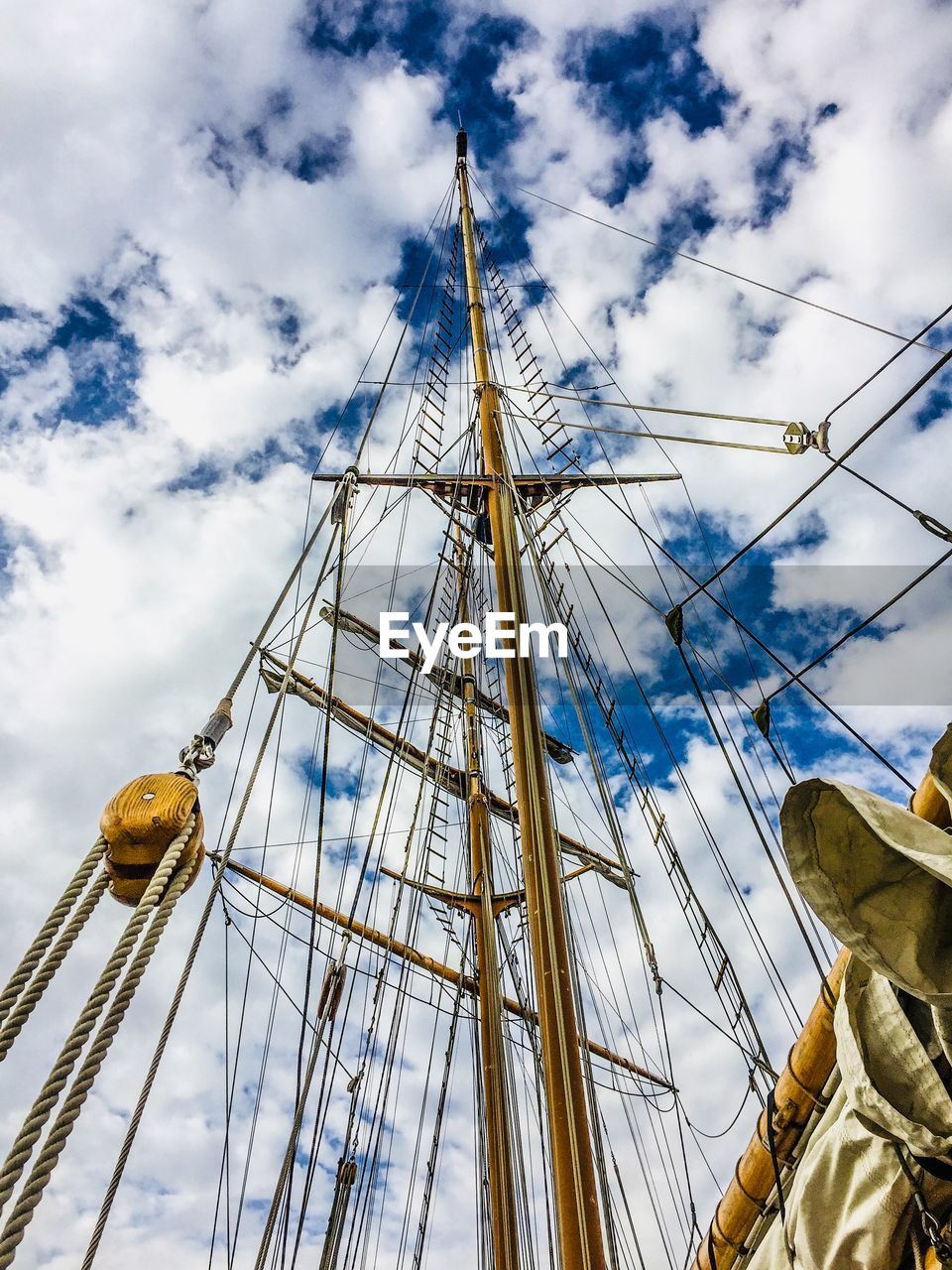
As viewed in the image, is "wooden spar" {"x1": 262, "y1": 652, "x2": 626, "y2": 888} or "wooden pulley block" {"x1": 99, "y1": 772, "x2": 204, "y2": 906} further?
"wooden spar" {"x1": 262, "y1": 652, "x2": 626, "y2": 888}

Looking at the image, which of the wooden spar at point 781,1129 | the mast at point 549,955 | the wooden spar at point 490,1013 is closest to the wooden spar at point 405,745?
the wooden spar at point 490,1013

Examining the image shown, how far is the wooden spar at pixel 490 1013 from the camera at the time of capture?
25.4 ft

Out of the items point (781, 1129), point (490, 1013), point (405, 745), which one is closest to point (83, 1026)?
point (781, 1129)

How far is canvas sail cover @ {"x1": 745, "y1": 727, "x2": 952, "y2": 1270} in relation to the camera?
5.57ft

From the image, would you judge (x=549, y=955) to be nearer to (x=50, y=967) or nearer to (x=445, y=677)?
(x=50, y=967)

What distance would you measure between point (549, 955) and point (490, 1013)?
5847mm

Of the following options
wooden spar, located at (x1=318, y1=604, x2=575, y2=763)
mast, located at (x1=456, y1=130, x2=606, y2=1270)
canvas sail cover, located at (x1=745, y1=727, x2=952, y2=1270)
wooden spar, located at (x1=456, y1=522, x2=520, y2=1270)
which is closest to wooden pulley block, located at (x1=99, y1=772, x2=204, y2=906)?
canvas sail cover, located at (x1=745, y1=727, x2=952, y2=1270)

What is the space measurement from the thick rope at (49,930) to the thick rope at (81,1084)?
0.77ft

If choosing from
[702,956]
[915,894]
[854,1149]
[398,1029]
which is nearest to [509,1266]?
[398,1029]

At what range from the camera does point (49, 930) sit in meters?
2.14

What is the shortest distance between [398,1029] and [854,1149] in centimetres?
708

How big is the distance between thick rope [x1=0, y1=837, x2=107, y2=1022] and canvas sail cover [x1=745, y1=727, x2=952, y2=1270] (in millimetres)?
1966

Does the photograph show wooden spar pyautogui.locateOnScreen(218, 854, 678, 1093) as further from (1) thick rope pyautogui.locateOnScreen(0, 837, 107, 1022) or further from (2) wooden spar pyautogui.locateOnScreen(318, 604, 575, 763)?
(1) thick rope pyautogui.locateOnScreen(0, 837, 107, 1022)

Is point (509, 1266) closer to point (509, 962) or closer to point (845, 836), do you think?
point (509, 962)
